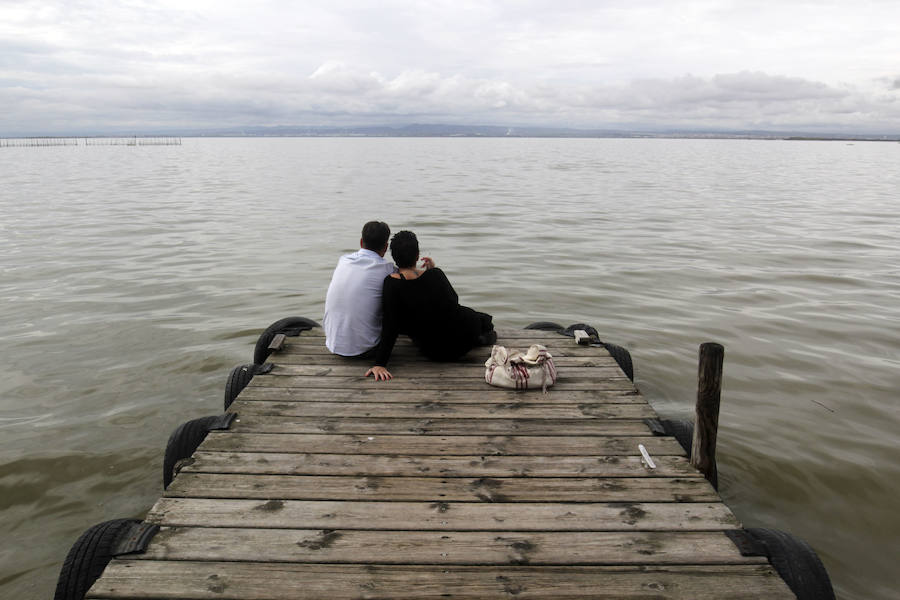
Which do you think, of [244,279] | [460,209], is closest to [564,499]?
[244,279]

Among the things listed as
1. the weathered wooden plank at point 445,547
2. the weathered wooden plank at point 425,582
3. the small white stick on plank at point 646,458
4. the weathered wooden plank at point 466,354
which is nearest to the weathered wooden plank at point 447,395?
the weathered wooden plank at point 466,354

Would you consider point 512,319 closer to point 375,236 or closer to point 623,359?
point 623,359

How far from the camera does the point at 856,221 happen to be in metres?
22.0

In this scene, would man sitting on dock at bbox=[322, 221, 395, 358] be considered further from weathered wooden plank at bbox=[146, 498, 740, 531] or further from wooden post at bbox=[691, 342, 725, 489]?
wooden post at bbox=[691, 342, 725, 489]

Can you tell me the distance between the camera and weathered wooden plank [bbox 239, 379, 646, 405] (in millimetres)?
5500

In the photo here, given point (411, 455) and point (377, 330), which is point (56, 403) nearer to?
point (377, 330)

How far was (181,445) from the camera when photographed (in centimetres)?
505

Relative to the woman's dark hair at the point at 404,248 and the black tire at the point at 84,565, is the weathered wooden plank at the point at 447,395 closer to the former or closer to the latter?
the woman's dark hair at the point at 404,248

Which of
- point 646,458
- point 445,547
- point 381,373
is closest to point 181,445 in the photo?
point 381,373

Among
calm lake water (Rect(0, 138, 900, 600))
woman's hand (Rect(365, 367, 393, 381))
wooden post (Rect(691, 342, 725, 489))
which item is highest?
wooden post (Rect(691, 342, 725, 489))

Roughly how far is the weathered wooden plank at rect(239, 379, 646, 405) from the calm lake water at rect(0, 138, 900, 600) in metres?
1.47

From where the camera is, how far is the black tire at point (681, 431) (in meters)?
5.02

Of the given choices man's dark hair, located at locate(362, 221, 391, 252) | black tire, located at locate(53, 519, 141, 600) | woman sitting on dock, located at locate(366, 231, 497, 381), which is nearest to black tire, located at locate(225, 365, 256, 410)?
woman sitting on dock, located at locate(366, 231, 497, 381)

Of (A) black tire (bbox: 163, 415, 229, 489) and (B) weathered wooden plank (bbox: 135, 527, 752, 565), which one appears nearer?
(B) weathered wooden plank (bbox: 135, 527, 752, 565)
